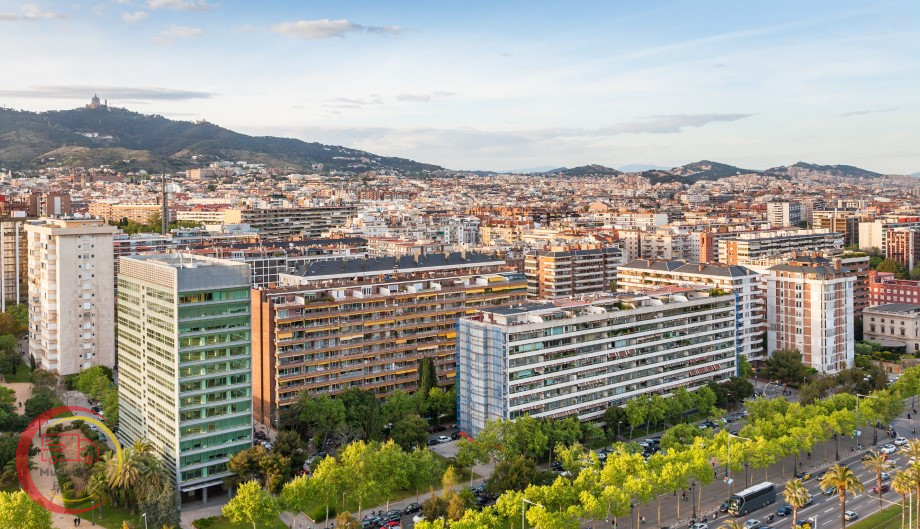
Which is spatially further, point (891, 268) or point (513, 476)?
point (891, 268)

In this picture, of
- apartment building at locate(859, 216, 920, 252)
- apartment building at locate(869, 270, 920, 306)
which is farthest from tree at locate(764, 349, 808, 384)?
apartment building at locate(859, 216, 920, 252)

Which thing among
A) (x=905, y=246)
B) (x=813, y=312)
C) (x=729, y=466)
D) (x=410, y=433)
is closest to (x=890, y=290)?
(x=813, y=312)

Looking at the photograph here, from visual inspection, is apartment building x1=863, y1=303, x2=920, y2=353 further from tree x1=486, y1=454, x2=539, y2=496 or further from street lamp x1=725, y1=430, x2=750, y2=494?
tree x1=486, y1=454, x2=539, y2=496

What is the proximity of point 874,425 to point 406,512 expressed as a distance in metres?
41.8

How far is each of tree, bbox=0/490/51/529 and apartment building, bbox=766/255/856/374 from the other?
255 ft

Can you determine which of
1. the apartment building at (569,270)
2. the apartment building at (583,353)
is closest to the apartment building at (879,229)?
the apartment building at (569,270)

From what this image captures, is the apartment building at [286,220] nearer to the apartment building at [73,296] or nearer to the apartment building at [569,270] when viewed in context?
the apartment building at [569,270]

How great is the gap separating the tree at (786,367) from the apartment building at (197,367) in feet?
187

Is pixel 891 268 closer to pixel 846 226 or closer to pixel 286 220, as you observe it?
pixel 846 226

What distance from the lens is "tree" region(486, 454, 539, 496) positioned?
189ft

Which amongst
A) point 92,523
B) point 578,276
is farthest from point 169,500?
point 578,276

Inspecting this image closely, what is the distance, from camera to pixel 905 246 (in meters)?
161

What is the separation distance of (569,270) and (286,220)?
86.1m

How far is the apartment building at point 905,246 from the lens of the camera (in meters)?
160
